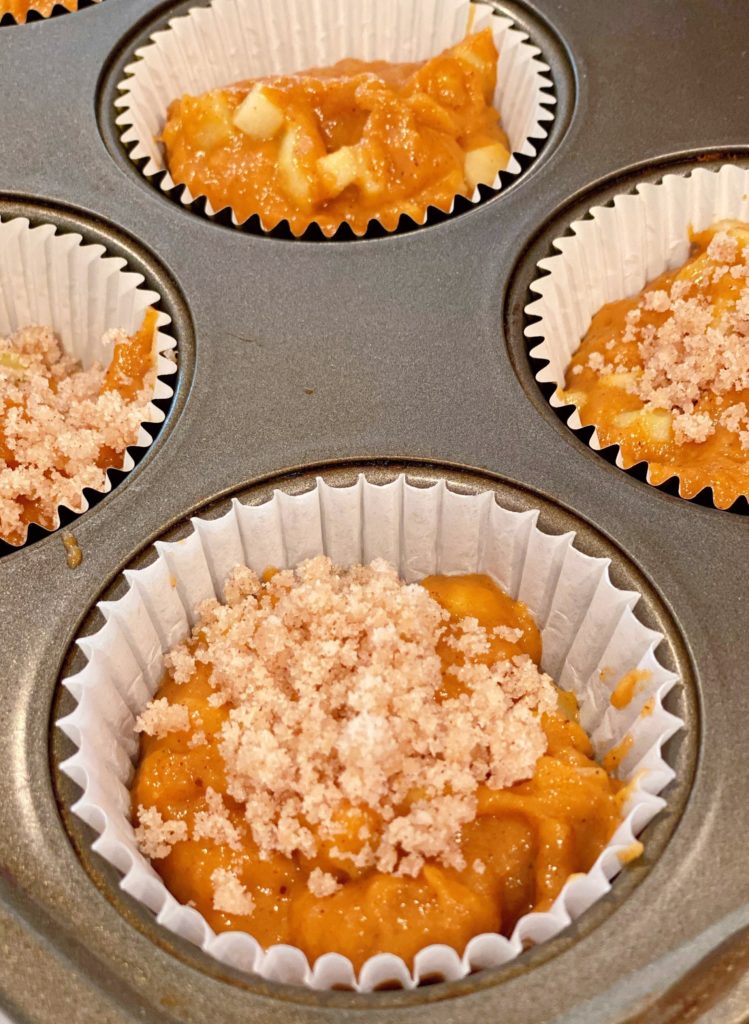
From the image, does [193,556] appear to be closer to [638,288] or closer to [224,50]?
[638,288]

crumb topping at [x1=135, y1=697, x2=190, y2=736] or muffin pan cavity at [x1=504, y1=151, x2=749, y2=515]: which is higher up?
muffin pan cavity at [x1=504, y1=151, x2=749, y2=515]

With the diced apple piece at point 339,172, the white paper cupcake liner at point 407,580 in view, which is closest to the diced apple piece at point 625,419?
the white paper cupcake liner at point 407,580

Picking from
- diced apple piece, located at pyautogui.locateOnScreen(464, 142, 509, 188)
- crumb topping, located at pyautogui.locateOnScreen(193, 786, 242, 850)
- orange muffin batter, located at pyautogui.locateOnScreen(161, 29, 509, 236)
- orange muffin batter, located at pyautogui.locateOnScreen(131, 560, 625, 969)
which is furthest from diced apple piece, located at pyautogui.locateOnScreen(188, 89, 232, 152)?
crumb topping, located at pyautogui.locateOnScreen(193, 786, 242, 850)

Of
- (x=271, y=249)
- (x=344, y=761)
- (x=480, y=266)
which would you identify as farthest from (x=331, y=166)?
(x=344, y=761)

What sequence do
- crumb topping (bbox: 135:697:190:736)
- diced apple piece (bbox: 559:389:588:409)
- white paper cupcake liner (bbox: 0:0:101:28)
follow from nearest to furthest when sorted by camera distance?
crumb topping (bbox: 135:697:190:736)
diced apple piece (bbox: 559:389:588:409)
white paper cupcake liner (bbox: 0:0:101:28)

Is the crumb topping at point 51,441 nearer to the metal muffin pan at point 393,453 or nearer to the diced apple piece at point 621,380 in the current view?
the metal muffin pan at point 393,453

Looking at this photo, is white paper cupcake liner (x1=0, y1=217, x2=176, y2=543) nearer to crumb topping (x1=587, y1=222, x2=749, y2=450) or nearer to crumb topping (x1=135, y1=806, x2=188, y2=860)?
crumb topping (x1=135, y1=806, x2=188, y2=860)
